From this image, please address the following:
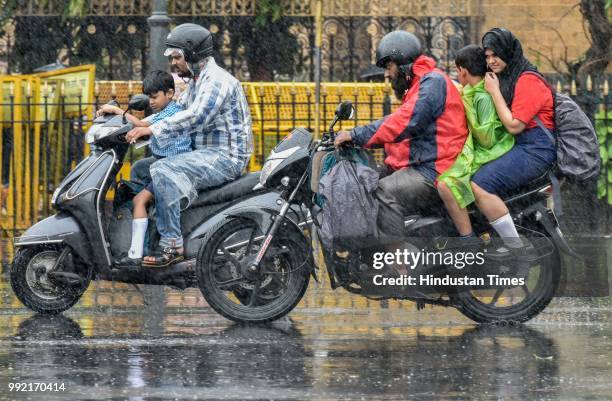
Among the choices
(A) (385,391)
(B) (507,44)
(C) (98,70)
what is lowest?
(A) (385,391)

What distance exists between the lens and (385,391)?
6.60 metres

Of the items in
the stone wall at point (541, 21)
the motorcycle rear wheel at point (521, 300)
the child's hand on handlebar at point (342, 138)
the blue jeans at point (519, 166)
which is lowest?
the motorcycle rear wheel at point (521, 300)

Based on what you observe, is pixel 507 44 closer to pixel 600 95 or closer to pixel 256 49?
pixel 600 95

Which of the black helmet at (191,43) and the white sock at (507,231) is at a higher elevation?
the black helmet at (191,43)

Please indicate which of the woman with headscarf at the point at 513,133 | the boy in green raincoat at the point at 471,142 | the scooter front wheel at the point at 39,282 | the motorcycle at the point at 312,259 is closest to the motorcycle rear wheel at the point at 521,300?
the motorcycle at the point at 312,259

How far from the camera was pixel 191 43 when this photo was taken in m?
9.07

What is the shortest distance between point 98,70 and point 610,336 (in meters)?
14.5

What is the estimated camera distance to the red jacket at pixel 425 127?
8.39m

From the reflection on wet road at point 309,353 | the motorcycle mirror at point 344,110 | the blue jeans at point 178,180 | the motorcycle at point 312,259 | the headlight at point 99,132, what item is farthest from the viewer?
the headlight at point 99,132

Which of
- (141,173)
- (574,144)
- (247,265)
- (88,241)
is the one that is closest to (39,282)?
(88,241)

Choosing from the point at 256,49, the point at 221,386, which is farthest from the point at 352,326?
the point at 256,49

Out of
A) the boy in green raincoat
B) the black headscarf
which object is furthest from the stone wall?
the black headscarf

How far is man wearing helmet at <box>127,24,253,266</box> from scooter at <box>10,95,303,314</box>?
0.32 feet

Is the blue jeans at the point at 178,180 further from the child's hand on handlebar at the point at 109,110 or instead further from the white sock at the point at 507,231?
the white sock at the point at 507,231
